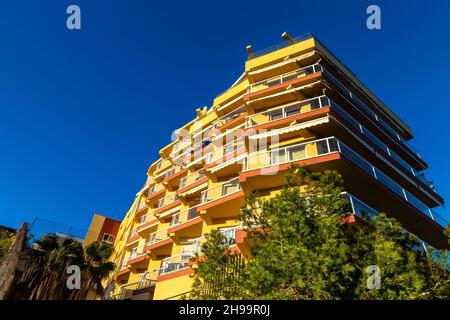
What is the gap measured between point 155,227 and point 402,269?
2168 cm

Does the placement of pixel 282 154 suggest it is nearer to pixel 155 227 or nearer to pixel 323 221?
pixel 323 221

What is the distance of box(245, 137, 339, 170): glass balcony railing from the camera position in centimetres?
1536

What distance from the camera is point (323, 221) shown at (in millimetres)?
9438

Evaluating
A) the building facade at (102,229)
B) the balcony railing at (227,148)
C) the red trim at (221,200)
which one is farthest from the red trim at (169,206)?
the building facade at (102,229)

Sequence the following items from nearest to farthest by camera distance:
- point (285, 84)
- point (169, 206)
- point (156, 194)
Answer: point (285, 84) → point (169, 206) → point (156, 194)

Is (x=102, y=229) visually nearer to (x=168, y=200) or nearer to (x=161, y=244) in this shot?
(x=168, y=200)

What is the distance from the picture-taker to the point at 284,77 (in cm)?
2136

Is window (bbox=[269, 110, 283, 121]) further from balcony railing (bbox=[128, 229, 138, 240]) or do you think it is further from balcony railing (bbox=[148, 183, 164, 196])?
balcony railing (bbox=[128, 229, 138, 240])

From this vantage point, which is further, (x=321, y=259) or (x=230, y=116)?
(x=230, y=116)

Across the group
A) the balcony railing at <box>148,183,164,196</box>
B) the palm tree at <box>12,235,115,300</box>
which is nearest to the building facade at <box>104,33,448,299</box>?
the balcony railing at <box>148,183,164,196</box>

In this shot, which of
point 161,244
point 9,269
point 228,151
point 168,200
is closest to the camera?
point 9,269

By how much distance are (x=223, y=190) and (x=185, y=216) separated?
4843 millimetres

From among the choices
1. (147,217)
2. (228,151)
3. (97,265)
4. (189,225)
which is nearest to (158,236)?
(147,217)
